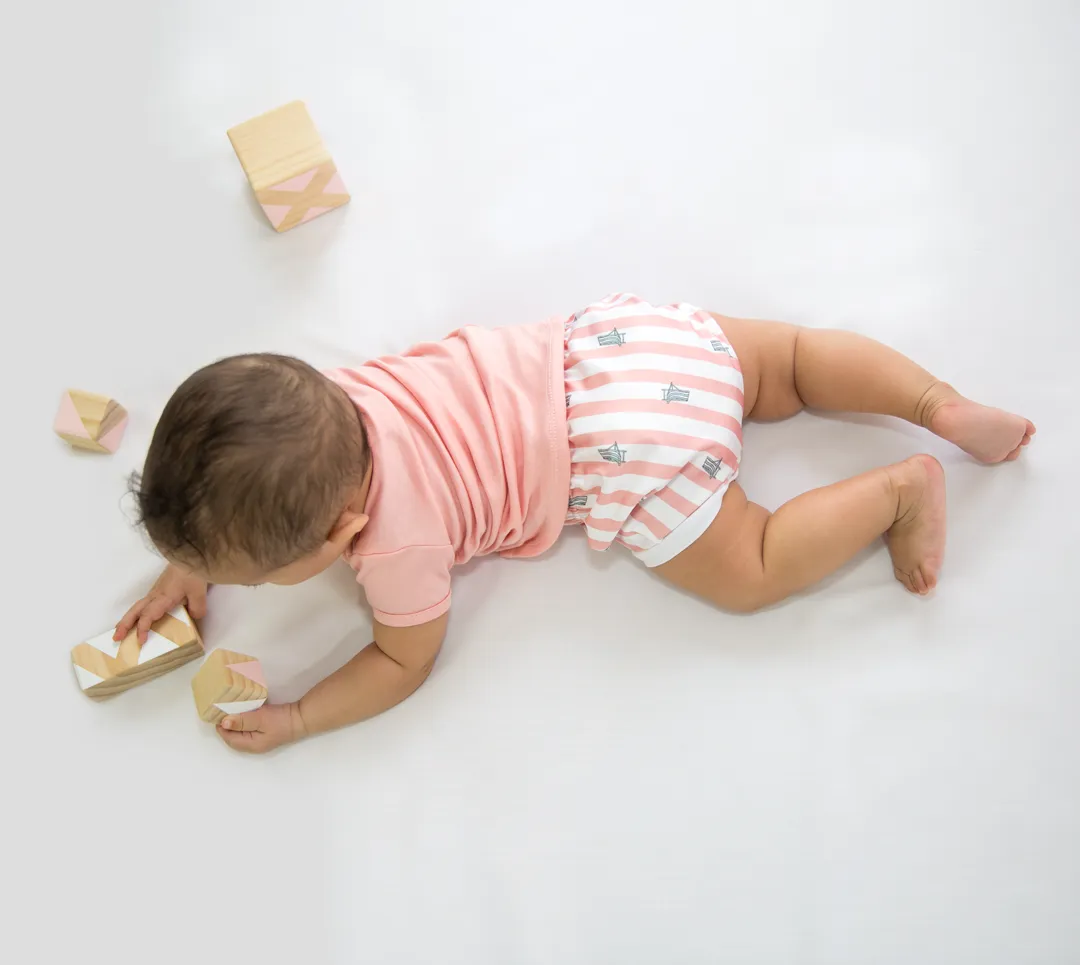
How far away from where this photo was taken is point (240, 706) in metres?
0.91


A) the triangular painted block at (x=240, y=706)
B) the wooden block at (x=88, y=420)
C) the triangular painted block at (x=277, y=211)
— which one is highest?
the triangular painted block at (x=277, y=211)

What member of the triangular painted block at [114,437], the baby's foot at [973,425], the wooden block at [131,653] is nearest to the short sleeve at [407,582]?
the wooden block at [131,653]

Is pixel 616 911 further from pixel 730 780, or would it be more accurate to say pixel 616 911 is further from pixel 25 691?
pixel 25 691

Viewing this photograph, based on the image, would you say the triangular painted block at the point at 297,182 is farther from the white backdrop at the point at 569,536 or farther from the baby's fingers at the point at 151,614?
the baby's fingers at the point at 151,614

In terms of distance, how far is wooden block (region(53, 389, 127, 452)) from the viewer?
3.36ft

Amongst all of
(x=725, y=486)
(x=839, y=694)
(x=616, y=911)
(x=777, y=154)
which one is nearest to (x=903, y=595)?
(x=839, y=694)

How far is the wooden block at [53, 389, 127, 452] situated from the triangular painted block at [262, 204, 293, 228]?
273mm

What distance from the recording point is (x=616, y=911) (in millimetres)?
892

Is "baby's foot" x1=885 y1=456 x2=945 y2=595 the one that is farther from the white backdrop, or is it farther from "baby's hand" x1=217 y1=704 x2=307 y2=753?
"baby's hand" x1=217 y1=704 x2=307 y2=753

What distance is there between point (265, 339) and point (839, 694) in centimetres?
73

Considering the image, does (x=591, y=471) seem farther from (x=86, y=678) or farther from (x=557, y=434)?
(x=86, y=678)

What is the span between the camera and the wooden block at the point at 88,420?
1.03m

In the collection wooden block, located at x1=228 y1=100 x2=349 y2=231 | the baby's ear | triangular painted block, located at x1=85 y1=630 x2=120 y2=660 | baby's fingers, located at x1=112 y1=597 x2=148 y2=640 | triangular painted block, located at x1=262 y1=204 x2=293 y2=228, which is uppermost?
wooden block, located at x1=228 y1=100 x2=349 y2=231

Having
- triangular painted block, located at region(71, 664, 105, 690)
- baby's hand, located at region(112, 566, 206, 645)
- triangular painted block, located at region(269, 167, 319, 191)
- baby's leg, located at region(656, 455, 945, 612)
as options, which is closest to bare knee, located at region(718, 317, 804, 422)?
baby's leg, located at region(656, 455, 945, 612)
